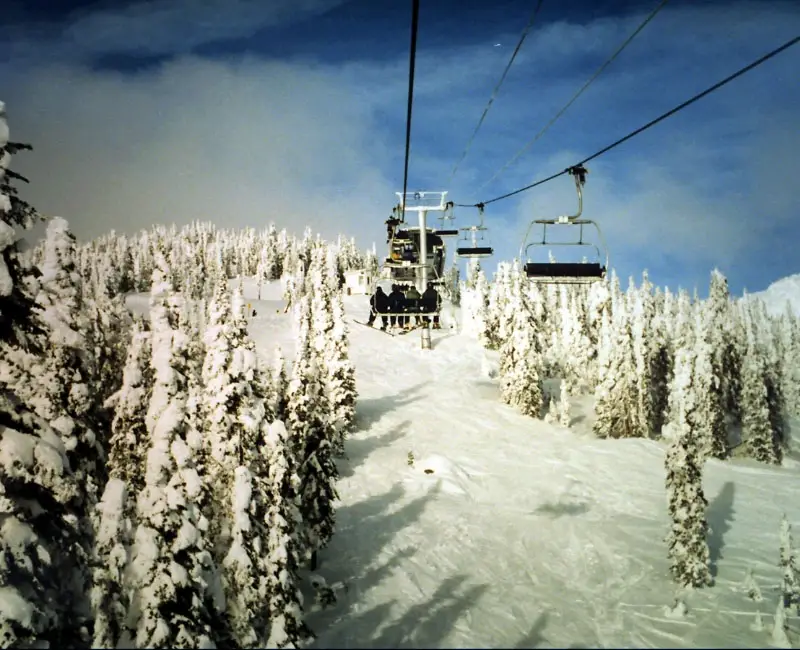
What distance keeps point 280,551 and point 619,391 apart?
4349cm

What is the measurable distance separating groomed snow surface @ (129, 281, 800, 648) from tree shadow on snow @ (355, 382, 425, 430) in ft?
0.74

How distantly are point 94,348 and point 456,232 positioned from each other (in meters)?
16.0

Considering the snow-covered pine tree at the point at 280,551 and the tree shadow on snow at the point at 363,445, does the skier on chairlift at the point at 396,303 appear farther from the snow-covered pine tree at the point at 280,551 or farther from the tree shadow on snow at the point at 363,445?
the tree shadow on snow at the point at 363,445

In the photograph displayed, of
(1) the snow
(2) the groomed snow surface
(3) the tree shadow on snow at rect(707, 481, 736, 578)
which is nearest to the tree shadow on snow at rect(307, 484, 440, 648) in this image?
(2) the groomed snow surface

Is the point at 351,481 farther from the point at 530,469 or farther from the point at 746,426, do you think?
the point at 746,426

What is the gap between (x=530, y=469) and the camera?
4131cm

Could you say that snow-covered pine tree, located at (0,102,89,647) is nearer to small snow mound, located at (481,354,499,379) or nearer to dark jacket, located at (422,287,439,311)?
dark jacket, located at (422,287,439,311)

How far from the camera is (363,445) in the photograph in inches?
1670

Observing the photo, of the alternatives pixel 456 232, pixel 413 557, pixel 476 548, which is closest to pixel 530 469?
pixel 476 548

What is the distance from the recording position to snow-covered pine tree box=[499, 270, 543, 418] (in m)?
52.4

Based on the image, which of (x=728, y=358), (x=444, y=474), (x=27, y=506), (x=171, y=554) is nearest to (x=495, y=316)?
(x=728, y=358)

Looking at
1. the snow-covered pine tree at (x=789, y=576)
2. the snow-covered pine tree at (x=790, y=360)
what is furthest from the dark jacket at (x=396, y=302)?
the snow-covered pine tree at (x=790, y=360)

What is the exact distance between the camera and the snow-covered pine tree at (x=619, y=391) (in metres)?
49.8

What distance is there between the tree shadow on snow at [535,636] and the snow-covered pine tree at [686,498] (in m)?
7.51
